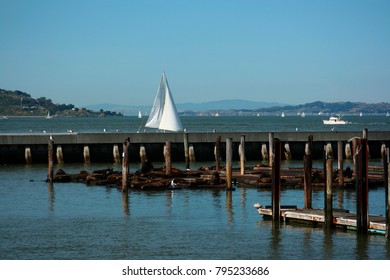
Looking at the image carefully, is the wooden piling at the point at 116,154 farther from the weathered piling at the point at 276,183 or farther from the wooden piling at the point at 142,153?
the weathered piling at the point at 276,183

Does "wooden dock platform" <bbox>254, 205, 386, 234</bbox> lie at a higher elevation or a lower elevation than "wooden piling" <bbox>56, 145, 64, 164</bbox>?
lower

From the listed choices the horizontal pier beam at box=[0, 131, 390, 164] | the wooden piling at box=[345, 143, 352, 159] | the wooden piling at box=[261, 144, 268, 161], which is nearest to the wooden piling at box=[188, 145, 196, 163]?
the horizontal pier beam at box=[0, 131, 390, 164]

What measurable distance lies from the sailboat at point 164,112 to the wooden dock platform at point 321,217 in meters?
41.7

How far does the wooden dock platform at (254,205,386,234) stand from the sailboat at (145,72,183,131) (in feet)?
137

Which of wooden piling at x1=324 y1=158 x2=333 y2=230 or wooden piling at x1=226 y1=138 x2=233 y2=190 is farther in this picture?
wooden piling at x1=226 y1=138 x2=233 y2=190

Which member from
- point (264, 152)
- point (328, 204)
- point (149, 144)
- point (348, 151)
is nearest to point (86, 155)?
point (149, 144)

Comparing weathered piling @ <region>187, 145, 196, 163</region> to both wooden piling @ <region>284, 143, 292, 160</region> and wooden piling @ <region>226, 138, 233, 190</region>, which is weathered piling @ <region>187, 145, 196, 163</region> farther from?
wooden piling @ <region>226, 138, 233, 190</region>

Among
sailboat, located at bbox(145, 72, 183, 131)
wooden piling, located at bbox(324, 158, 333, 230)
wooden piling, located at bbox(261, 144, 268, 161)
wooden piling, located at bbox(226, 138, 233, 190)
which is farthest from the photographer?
sailboat, located at bbox(145, 72, 183, 131)

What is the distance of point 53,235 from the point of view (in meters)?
29.5

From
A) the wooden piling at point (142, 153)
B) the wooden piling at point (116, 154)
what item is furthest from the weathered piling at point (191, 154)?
the wooden piling at point (116, 154)

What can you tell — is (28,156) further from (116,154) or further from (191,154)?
(191,154)

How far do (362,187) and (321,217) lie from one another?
2.37 metres

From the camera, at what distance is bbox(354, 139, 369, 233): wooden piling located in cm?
2684
